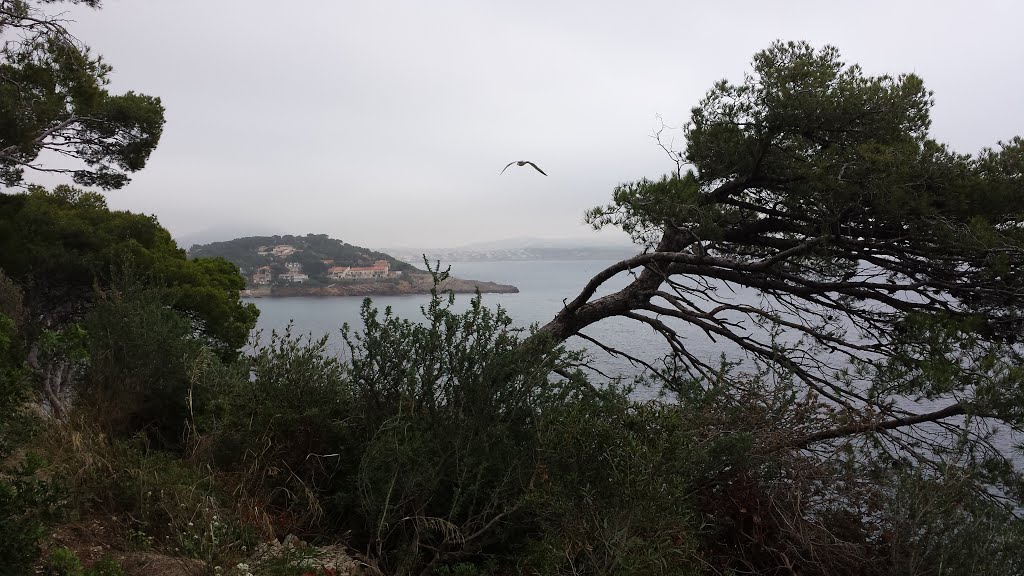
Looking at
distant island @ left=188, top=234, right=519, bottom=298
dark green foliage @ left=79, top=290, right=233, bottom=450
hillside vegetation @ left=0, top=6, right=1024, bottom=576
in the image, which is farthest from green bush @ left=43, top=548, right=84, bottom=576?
distant island @ left=188, top=234, right=519, bottom=298

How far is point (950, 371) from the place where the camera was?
12.7 ft

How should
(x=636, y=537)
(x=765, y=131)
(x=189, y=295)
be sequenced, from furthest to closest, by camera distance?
1. (x=189, y=295)
2. (x=765, y=131)
3. (x=636, y=537)

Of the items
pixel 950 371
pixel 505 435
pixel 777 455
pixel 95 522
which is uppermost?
pixel 950 371

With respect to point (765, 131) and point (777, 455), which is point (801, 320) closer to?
point (765, 131)

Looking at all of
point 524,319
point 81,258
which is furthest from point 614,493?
point 81,258

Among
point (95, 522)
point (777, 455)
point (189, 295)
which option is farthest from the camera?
point (189, 295)

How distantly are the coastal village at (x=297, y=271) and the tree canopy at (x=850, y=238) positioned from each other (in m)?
12.1

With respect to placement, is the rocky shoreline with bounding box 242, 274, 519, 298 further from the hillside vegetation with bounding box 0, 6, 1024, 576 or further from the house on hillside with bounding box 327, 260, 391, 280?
the hillside vegetation with bounding box 0, 6, 1024, 576

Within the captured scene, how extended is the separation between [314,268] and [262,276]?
6.52 feet

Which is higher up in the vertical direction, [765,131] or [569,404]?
[765,131]

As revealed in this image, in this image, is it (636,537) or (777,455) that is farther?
(777,455)

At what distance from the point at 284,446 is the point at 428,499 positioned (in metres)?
1.15

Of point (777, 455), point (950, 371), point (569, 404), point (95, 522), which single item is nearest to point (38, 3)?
point (95, 522)

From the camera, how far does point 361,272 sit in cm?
1859
